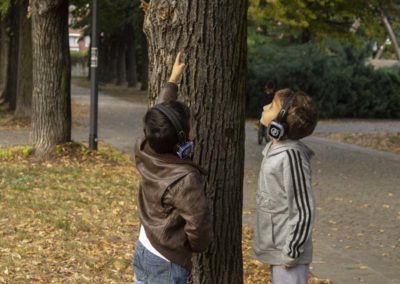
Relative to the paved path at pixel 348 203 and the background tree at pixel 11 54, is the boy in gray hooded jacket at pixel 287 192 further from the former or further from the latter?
the background tree at pixel 11 54

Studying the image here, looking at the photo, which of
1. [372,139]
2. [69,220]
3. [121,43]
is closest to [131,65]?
[121,43]

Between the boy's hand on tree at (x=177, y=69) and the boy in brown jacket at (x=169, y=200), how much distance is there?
2.31 feet

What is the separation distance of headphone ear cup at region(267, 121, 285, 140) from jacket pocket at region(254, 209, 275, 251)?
1.35ft

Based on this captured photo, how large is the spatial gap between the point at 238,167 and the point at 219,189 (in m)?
0.19

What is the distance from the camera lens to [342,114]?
28.7m

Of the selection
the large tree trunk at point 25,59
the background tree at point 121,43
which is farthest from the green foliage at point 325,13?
the background tree at point 121,43

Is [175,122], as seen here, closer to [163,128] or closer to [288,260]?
[163,128]

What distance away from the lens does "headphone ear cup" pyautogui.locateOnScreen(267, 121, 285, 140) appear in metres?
3.78

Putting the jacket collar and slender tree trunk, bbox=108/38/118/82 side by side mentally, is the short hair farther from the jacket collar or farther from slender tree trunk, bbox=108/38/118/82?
slender tree trunk, bbox=108/38/118/82

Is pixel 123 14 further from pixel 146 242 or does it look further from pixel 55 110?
pixel 146 242

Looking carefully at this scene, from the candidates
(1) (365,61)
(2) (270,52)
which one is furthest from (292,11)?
(1) (365,61)

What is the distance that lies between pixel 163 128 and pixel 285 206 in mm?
877

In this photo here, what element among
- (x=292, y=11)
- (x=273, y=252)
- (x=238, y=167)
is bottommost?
(x=273, y=252)

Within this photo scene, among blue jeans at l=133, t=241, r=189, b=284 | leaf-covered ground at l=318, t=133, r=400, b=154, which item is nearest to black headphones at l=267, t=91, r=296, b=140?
blue jeans at l=133, t=241, r=189, b=284
